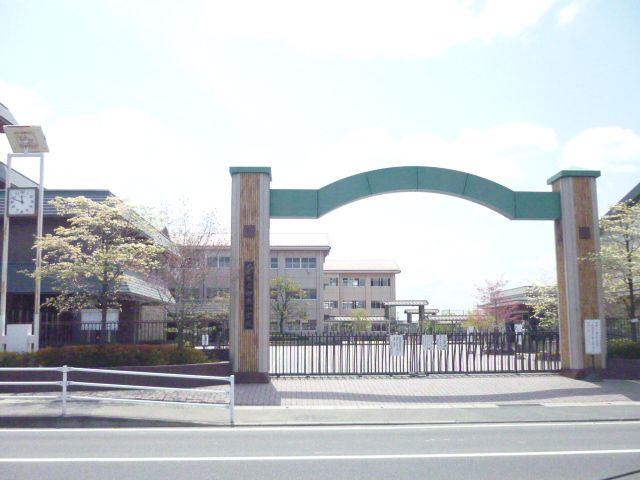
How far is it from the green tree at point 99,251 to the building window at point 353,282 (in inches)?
2038

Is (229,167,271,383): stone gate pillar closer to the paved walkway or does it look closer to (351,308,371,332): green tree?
the paved walkway

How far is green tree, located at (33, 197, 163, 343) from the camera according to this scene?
17188 millimetres

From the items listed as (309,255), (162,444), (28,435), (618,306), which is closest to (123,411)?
(28,435)

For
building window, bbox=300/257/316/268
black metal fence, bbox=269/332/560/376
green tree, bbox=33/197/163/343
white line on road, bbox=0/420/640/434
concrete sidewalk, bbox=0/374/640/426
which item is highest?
building window, bbox=300/257/316/268

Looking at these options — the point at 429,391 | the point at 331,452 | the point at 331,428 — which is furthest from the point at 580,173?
the point at 331,452

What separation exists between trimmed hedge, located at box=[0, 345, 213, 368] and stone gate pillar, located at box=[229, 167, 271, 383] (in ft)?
5.22

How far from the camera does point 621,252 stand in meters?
19.4

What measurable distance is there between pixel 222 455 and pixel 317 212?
430 inches

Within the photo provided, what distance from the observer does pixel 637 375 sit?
18.5 m

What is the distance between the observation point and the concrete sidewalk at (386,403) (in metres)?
12.8

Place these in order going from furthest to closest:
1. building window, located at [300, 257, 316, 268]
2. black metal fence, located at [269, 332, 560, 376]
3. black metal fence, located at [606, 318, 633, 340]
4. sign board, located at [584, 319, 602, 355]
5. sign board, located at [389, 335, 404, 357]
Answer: building window, located at [300, 257, 316, 268]
black metal fence, located at [606, 318, 633, 340]
black metal fence, located at [269, 332, 560, 376]
sign board, located at [389, 335, 404, 357]
sign board, located at [584, 319, 602, 355]

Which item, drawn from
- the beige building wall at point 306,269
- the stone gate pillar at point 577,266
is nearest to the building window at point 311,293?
the beige building wall at point 306,269

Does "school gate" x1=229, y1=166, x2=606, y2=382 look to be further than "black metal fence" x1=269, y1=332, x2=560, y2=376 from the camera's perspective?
No

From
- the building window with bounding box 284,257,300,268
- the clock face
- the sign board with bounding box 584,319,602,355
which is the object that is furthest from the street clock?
the building window with bounding box 284,257,300,268
